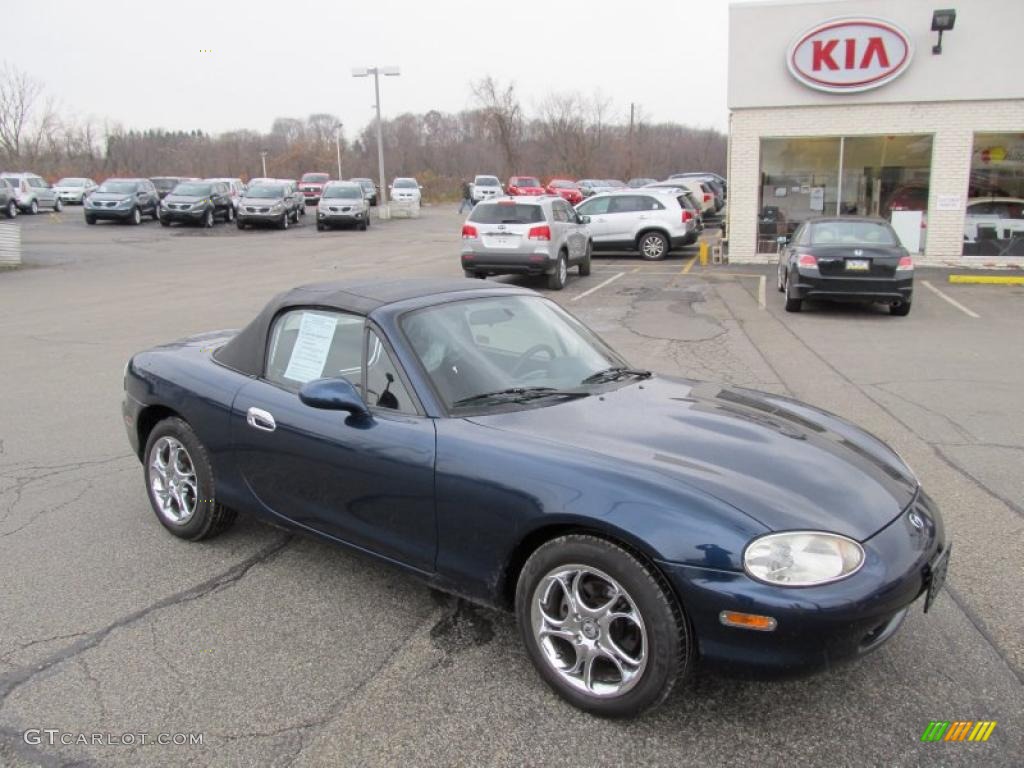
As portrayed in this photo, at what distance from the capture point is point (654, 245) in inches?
810

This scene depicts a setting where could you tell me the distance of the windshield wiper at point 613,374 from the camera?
3930 millimetres

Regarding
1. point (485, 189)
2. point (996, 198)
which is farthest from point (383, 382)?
point (485, 189)

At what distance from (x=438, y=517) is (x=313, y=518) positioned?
0.81 meters

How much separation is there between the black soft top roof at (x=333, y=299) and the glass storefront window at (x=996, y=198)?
17.3m

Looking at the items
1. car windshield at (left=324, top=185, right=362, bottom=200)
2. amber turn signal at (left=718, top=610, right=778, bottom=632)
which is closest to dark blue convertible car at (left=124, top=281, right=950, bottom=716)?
amber turn signal at (left=718, top=610, right=778, bottom=632)

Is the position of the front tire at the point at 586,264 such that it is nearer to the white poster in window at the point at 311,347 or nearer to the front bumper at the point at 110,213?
the white poster in window at the point at 311,347

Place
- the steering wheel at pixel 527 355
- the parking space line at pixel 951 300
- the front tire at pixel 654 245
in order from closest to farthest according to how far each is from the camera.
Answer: the steering wheel at pixel 527 355 < the parking space line at pixel 951 300 < the front tire at pixel 654 245

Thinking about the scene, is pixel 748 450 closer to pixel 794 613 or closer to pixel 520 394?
pixel 794 613

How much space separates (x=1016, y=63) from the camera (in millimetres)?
16750

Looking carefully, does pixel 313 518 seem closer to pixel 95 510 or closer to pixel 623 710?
pixel 623 710

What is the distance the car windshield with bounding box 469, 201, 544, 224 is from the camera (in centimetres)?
1501

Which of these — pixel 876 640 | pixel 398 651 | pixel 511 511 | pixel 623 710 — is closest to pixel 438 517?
pixel 511 511

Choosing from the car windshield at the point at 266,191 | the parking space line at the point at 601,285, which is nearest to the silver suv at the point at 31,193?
the car windshield at the point at 266,191

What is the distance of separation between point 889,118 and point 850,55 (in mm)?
1631
